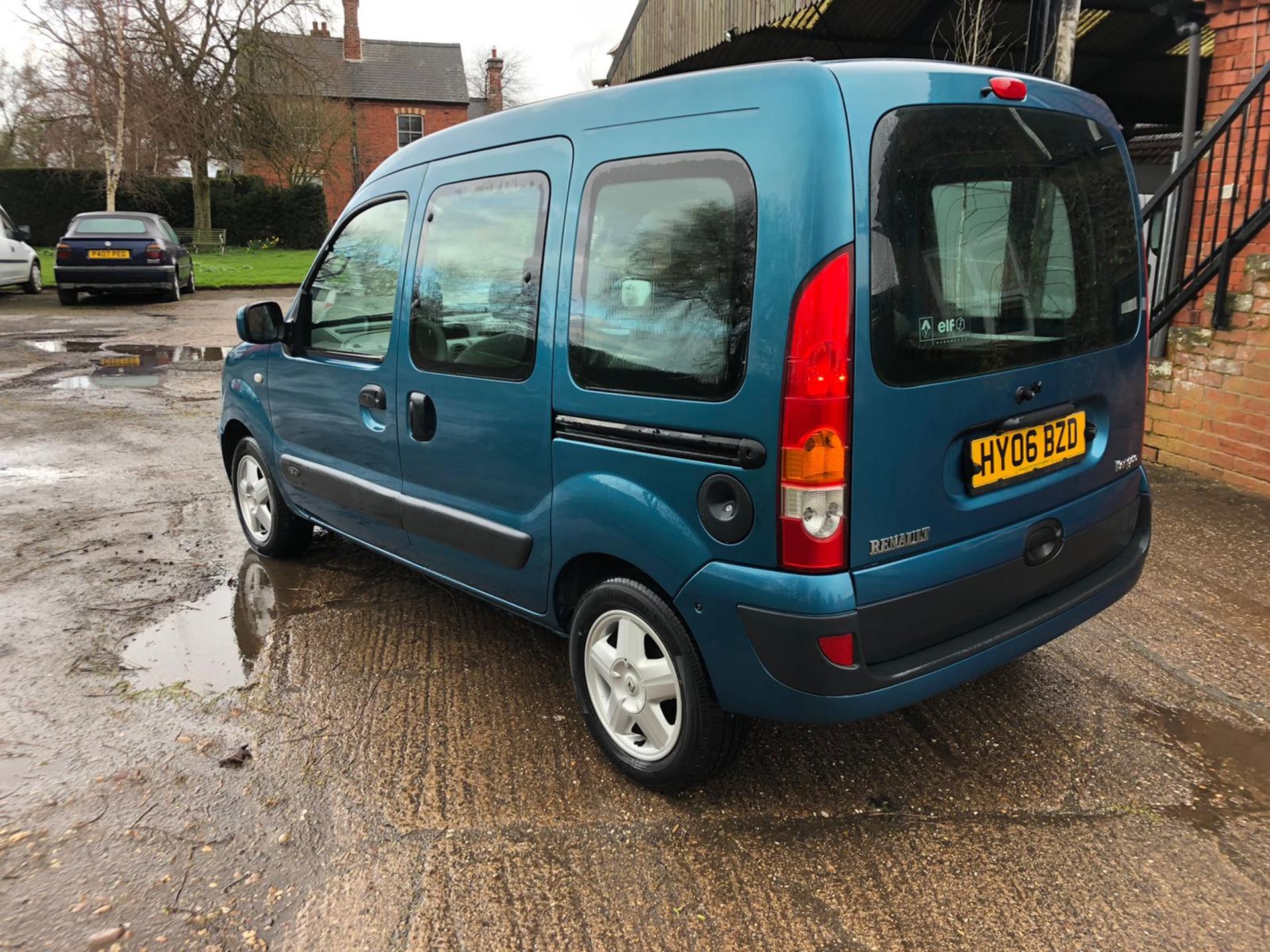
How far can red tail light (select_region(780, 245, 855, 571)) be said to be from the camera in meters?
2.14

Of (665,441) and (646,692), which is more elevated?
(665,441)

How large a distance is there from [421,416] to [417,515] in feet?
1.25

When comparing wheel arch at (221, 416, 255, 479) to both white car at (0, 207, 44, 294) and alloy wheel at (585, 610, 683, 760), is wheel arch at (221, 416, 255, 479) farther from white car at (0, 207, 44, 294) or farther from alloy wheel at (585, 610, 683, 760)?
white car at (0, 207, 44, 294)

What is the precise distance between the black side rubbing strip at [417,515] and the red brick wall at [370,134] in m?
40.7

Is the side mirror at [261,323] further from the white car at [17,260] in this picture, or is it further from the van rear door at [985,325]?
the white car at [17,260]

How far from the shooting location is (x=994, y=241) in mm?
2438

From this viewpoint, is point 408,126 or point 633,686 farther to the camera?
point 408,126

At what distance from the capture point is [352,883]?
235 cm

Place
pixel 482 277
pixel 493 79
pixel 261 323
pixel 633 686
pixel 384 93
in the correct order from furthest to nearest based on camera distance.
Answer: pixel 493 79 < pixel 384 93 < pixel 261 323 < pixel 482 277 < pixel 633 686

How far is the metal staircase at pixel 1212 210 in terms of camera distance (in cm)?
532

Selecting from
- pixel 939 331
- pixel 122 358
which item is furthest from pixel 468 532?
pixel 122 358

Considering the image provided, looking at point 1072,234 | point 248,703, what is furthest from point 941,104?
point 248,703

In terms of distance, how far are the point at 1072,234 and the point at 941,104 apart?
28.2 inches

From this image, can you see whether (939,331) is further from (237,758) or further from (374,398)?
(237,758)
